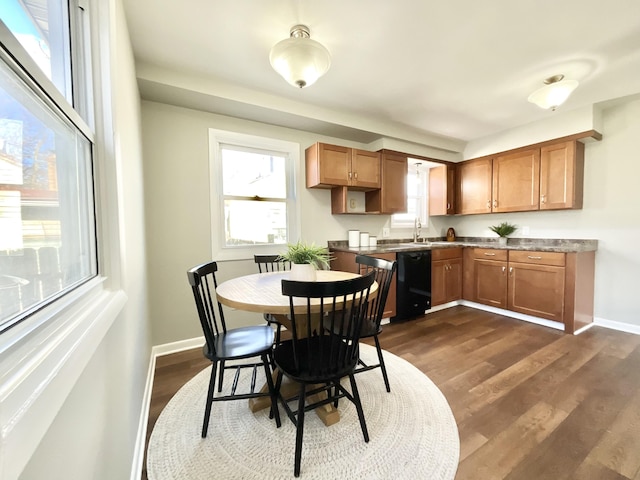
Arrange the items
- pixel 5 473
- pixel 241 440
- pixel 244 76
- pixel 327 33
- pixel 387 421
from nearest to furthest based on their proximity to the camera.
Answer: pixel 5 473
pixel 241 440
pixel 387 421
pixel 327 33
pixel 244 76

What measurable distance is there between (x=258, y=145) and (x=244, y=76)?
72 centimetres

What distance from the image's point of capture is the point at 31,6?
675mm

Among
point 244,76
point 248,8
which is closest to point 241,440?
point 248,8

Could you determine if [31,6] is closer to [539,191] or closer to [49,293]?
[49,293]

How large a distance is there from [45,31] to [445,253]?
3937mm

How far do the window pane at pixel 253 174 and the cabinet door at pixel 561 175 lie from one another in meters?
3.27

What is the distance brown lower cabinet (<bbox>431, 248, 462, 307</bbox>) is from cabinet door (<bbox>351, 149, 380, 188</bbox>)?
1258 mm

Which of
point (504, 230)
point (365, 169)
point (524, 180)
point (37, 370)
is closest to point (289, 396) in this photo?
point (37, 370)

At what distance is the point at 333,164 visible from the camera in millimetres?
3037

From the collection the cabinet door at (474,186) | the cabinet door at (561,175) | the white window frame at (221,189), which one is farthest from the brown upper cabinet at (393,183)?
the cabinet door at (561,175)

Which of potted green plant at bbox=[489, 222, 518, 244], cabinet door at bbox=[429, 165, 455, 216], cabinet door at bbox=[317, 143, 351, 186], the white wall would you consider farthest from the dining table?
potted green plant at bbox=[489, 222, 518, 244]

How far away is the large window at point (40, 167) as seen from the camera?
50cm

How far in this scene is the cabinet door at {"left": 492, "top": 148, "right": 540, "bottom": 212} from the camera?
3.37m

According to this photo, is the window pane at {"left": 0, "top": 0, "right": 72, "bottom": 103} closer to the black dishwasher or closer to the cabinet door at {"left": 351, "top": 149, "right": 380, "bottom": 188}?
the cabinet door at {"left": 351, "top": 149, "right": 380, "bottom": 188}
